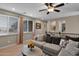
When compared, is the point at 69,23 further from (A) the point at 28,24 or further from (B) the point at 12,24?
(B) the point at 12,24

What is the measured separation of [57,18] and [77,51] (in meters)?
2.17

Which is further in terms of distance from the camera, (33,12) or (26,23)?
(26,23)

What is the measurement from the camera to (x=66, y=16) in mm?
3732

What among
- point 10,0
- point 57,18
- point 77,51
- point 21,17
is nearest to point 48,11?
point 57,18

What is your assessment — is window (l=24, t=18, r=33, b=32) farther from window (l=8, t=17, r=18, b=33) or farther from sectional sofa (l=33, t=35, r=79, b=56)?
sectional sofa (l=33, t=35, r=79, b=56)

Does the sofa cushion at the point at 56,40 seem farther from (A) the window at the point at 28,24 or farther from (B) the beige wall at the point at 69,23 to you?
(A) the window at the point at 28,24

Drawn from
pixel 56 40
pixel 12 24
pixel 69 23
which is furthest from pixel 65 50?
pixel 12 24

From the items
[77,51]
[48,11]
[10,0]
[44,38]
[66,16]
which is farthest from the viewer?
[44,38]

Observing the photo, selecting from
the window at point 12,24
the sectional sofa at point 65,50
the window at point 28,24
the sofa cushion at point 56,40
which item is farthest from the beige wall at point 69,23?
the window at point 12,24

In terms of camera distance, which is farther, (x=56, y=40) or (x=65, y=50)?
(x=56, y=40)

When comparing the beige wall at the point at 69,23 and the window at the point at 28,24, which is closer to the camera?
the beige wall at the point at 69,23

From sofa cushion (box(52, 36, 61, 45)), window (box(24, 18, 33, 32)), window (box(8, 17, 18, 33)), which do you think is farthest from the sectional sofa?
window (box(8, 17, 18, 33))

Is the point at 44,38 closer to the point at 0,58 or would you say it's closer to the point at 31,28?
the point at 31,28

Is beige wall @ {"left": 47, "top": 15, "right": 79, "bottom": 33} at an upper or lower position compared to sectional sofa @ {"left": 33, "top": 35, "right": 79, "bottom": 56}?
upper
